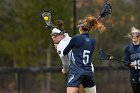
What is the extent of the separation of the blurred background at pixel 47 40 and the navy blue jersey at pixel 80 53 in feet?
20.2

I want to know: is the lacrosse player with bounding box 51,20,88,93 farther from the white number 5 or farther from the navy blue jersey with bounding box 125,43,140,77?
the navy blue jersey with bounding box 125,43,140,77

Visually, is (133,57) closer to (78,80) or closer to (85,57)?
(85,57)

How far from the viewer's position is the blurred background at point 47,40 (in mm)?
16769

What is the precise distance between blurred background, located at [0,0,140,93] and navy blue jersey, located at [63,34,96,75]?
615 cm

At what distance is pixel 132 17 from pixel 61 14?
3.34 metres

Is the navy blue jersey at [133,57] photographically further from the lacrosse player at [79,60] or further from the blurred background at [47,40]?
the blurred background at [47,40]

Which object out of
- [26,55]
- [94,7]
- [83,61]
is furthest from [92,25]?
[26,55]

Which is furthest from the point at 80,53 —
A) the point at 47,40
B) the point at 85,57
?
the point at 47,40

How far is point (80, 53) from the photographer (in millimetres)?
9344

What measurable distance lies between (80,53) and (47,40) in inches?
A: 409

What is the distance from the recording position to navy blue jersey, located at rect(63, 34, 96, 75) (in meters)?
9.34

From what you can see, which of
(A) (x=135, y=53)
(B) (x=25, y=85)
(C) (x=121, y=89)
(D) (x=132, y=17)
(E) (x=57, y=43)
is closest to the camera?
(E) (x=57, y=43)

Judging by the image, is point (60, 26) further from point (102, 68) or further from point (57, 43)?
point (102, 68)

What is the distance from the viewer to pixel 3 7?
69.6 ft
